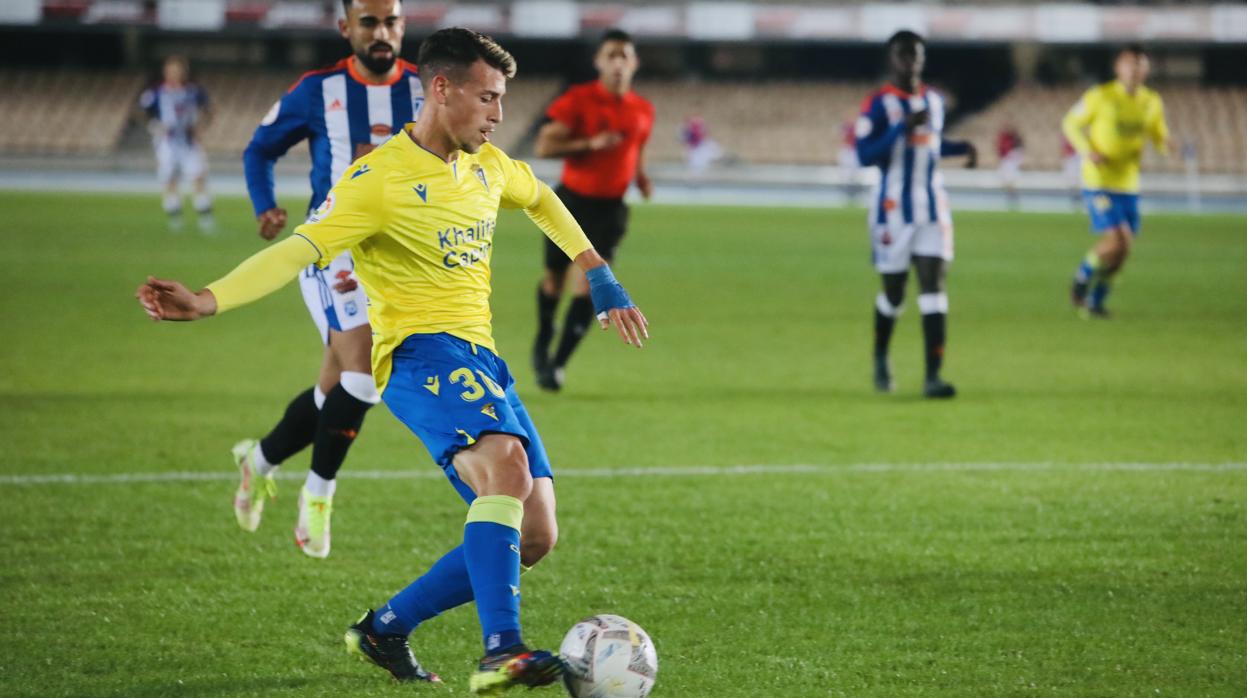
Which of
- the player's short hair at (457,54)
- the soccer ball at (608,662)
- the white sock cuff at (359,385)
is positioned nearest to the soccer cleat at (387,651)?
the soccer ball at (608,662)

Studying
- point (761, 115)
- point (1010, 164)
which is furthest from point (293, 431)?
point (761, 115)

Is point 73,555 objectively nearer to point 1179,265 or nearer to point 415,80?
point 415,80

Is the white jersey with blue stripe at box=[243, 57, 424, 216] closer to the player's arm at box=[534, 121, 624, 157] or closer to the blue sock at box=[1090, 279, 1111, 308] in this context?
the player's arm at box=[534, 121, 624, 157]

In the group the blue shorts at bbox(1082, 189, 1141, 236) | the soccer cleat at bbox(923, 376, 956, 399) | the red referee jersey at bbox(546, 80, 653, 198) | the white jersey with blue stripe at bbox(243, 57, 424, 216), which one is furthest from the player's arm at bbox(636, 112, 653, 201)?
the blue shorts at bbox(1082, 189, 1141, 236)

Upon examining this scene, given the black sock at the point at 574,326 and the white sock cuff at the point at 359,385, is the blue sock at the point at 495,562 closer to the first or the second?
the white sock cuff at the point at 359,385

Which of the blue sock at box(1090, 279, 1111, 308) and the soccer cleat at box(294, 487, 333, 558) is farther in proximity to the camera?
the blue sock at box(1090, 279, 1111, 308)

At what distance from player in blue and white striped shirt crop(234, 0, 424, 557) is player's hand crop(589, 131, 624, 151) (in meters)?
3.59

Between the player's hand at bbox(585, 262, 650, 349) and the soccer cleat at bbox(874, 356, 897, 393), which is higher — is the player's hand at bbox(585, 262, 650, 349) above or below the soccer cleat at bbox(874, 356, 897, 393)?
above

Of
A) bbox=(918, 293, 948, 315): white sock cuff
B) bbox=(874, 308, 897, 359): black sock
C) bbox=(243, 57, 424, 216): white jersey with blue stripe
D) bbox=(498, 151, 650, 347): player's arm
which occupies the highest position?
bbox=(243, 57, 424, 216): white jersey with blue stripe

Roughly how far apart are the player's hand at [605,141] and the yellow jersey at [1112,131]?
5.47 m

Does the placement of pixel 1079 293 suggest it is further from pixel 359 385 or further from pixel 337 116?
pixel 359 385

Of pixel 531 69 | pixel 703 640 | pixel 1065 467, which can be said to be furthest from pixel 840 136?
pixel 703 640

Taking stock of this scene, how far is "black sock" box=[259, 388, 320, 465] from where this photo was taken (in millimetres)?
5836

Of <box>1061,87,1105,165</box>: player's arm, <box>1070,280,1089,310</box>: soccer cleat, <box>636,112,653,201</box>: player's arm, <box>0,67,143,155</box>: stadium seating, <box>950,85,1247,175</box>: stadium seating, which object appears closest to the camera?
<box>636,112,653,201</box>: player's arm
